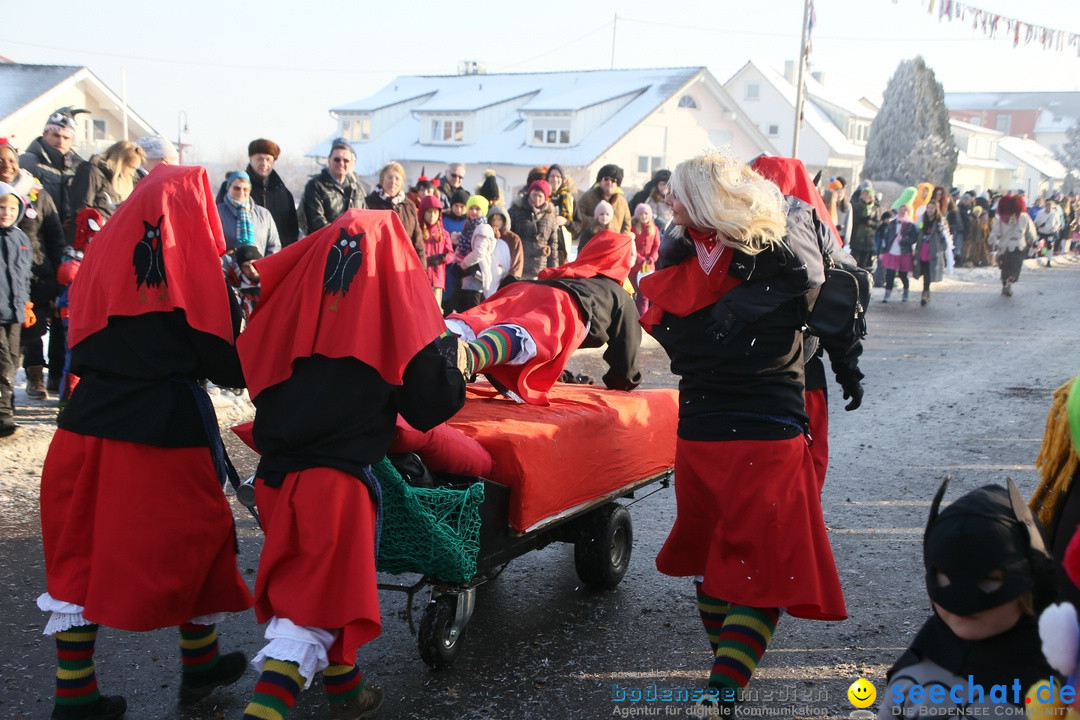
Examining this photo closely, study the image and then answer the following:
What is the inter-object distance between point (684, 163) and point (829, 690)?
207 centimetres

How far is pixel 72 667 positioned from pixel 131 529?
0.52 m

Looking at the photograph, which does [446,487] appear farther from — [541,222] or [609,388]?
[541,222]

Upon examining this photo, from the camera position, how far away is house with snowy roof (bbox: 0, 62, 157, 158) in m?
30.5

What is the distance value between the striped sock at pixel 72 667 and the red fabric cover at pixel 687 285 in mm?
2294

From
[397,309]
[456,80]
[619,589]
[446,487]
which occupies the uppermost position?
[456,80]

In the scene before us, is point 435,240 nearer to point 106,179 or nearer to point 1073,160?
point 106,179

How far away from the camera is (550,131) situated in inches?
1767

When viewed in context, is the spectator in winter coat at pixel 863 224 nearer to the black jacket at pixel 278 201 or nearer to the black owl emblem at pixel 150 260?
the black jacket at pixel 278 201

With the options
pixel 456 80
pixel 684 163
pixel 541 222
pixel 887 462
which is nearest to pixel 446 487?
pixel 684 163

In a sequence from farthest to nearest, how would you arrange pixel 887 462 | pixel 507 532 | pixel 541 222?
pixel 541 222, pixel 887 462, pixel 507 532

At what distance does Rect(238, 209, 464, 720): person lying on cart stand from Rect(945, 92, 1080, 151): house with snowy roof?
Result: 383 feet

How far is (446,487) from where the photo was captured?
12.5ft

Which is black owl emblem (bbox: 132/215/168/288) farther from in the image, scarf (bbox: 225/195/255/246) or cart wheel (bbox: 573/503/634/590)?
scarf (bbox: 225/195/255/246)

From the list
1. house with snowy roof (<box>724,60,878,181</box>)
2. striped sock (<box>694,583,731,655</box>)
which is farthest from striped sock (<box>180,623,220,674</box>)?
house with snowy roof (<box>724,60,878,181</box>)
